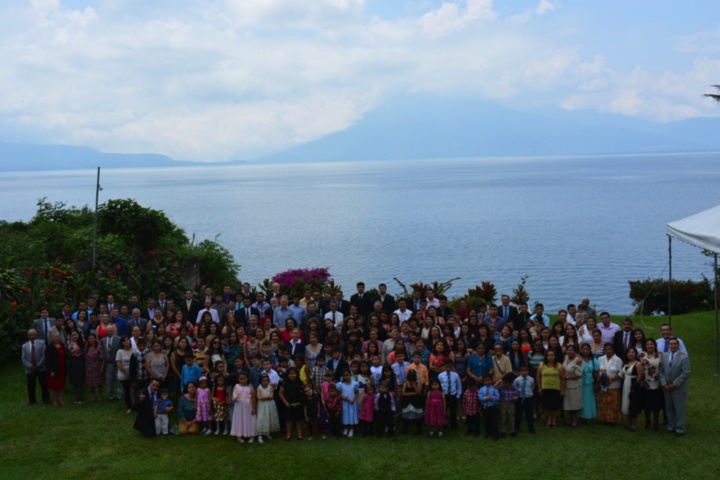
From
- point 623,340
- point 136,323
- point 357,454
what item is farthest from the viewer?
point 136,323

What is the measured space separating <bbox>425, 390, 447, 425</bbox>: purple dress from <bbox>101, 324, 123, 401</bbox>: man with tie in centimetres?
619

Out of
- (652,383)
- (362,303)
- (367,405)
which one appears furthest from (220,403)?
(652,383)

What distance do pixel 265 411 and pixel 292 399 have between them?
493 millimetres

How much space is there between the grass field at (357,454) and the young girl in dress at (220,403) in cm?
28

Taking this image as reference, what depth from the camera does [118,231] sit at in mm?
23969

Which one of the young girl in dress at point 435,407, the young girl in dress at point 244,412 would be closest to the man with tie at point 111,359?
the young girl in dress at point 244,412

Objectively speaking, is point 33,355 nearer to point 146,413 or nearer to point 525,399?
point 146,413

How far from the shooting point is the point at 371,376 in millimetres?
12242

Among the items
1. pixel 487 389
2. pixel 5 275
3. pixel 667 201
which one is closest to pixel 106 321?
pixel 5 275

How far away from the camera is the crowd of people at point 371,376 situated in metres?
11.9

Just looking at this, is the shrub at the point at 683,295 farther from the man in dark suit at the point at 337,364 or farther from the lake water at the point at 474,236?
the man in dark suit at the point at 337,364

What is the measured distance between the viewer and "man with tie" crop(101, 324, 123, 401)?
13961mm

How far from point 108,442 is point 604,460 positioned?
7.87m

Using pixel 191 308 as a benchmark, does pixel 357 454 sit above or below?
below
